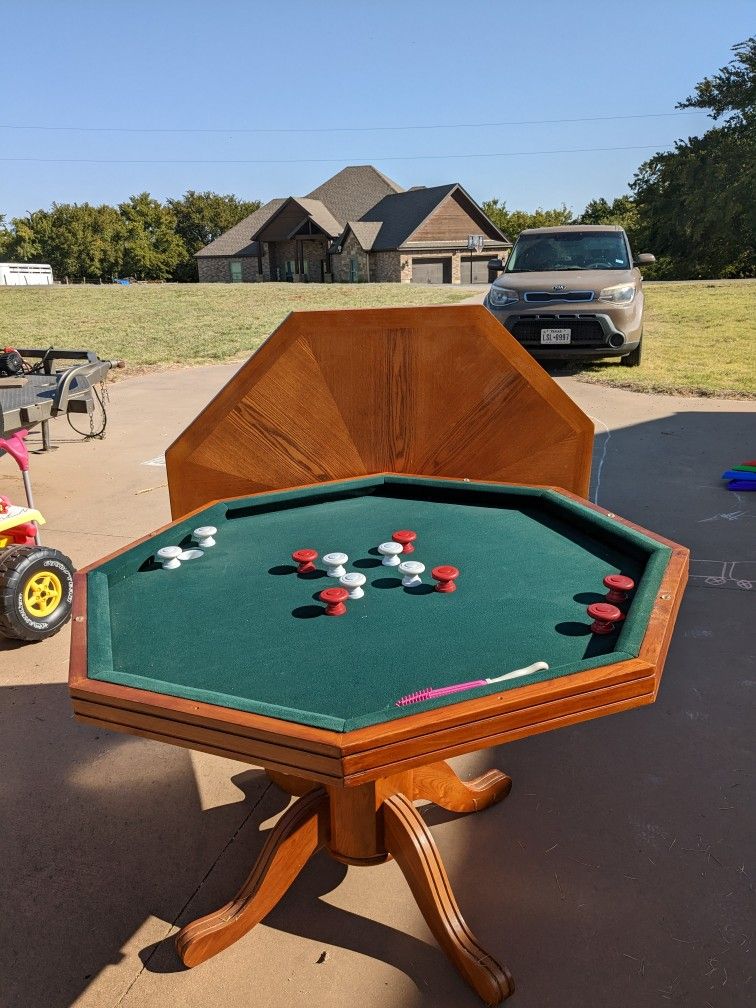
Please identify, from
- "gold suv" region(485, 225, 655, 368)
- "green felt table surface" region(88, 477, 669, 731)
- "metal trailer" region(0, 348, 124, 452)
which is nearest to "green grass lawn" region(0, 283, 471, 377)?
"metal trailer" region(0, 348, 124, 452)

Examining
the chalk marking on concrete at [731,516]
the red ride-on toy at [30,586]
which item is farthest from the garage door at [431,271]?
the red ride-on toy at [30,586]

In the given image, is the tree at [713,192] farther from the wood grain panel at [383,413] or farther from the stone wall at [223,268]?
the wood grain panel at [383,413]

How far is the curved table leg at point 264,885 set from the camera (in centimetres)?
192

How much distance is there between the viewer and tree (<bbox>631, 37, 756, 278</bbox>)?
34.6 metres

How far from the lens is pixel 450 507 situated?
2809 mm

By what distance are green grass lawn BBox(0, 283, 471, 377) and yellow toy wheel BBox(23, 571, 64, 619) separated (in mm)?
9653

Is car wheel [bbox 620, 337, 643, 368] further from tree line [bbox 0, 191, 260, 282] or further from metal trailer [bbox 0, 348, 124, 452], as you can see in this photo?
tree line [bbox 0, 191, 260, 282]

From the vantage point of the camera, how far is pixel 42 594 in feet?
11.8

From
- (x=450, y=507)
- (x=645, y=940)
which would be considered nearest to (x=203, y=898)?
(x=645, y=940)

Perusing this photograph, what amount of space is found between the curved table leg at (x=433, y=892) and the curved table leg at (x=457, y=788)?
8.0 inches

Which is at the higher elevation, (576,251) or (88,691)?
(576,251)

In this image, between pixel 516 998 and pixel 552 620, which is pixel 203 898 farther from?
pixel 552 620

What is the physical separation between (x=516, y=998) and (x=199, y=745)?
3.57 feet

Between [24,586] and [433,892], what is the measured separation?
2.43 m
